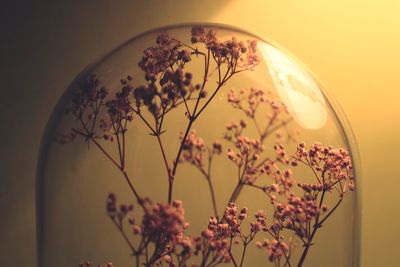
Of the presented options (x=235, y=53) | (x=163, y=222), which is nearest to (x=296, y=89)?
(x=235, y=53)

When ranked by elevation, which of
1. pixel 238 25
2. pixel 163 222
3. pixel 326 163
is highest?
pixel 238 25

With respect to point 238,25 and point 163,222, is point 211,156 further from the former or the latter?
point 238,25

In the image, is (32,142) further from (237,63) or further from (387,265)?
(387,265)

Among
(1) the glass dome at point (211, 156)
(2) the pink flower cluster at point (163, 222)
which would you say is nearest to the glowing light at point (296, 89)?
(1) the glass dome at point (211, 156)

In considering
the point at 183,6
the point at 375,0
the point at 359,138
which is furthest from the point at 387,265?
the point at 183,6

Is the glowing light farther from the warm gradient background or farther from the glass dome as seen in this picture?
the warm gradient background

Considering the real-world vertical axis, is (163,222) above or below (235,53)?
below
